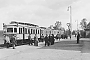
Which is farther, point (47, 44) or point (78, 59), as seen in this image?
point (47, 44)

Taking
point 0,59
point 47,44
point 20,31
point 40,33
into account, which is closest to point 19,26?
point 20,31

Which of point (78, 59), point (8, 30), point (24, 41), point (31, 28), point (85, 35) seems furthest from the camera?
point (85, 35)

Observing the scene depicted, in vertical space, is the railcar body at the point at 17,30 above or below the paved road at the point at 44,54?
above

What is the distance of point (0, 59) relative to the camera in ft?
40.0

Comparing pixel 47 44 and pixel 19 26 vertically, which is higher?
pixel 19 26

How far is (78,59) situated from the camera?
1197cm

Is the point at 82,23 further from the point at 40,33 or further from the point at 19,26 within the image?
the point at 19,26

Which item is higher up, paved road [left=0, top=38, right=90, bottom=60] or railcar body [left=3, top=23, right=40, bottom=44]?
railcar body [left=3, top=23, right=40, bottom=44]

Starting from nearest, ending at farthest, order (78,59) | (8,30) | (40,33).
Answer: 1. (78,59)
2. (8,30)
3. (40,33)

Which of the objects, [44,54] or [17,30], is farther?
[17,30]

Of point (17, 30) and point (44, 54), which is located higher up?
point (17, 30)

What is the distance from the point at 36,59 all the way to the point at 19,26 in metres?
17.9

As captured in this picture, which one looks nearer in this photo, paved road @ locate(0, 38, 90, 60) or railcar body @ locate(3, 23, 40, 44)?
paved road @ locate(0, 38, 90, 60)

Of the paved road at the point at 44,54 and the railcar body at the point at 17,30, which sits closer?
the paved road at the point at 44,54
